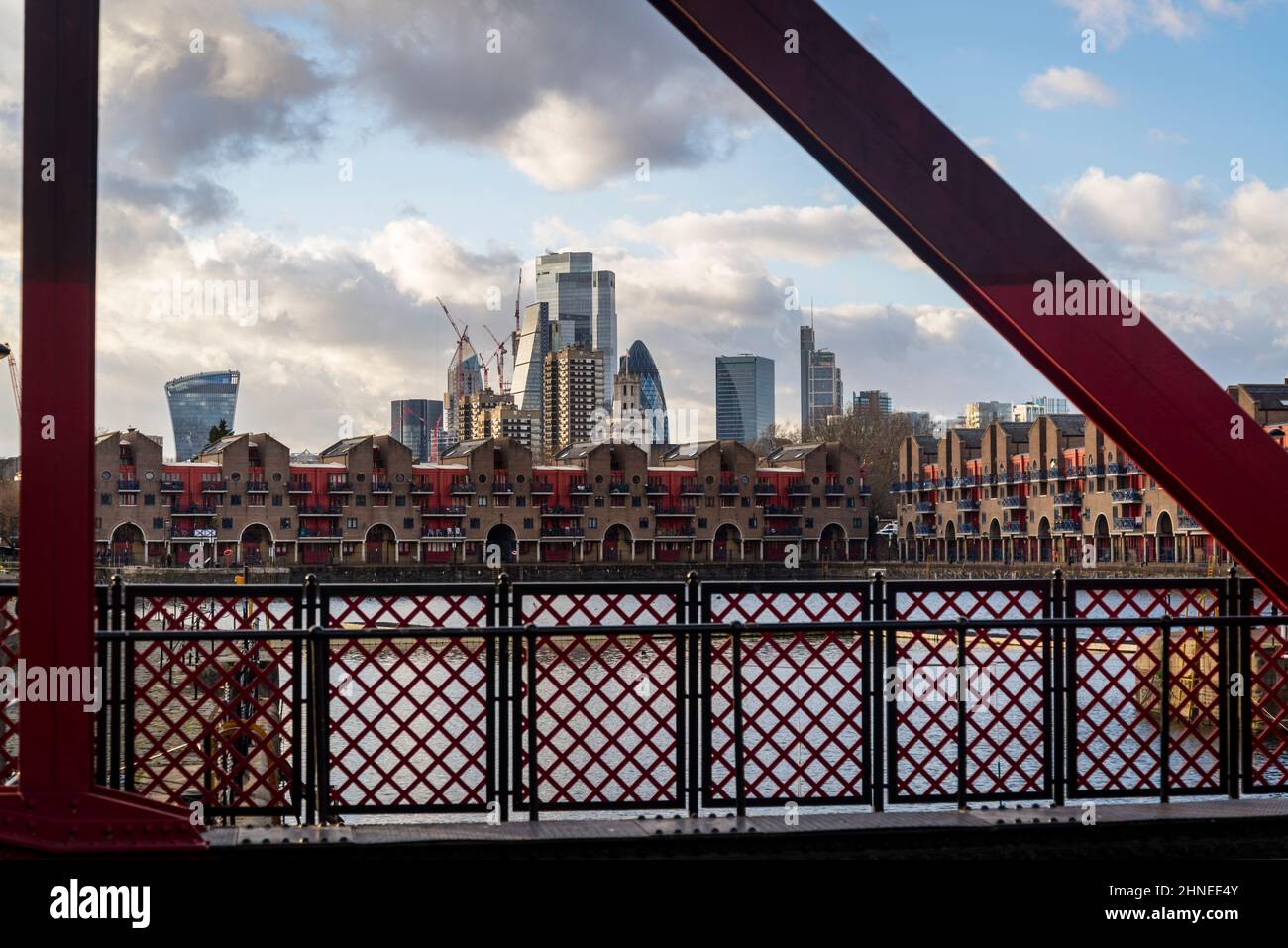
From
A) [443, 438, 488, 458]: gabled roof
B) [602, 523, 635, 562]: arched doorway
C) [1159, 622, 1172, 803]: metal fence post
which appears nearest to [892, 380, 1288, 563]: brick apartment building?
[602, 523, 635, 562]: arched doorway

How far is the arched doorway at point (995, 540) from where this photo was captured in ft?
412

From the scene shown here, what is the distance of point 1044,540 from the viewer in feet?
397

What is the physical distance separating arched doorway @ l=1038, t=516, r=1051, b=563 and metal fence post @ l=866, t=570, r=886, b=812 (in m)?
115

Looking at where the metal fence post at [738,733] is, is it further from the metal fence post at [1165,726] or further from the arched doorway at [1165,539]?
the arched doorway at [1165,539]

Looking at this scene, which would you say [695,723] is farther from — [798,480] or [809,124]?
[798,480]

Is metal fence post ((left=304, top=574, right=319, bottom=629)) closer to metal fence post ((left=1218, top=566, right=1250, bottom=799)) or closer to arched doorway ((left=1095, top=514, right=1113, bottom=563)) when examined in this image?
metal fence post ((left=1218, top=566, right=1250, bottom=799))

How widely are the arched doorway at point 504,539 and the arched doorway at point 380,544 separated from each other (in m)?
8.77

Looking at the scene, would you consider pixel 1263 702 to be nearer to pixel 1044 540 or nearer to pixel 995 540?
pixel 1044 540

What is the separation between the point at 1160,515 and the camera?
99875 mm

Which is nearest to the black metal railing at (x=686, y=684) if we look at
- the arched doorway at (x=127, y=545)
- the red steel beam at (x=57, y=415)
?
the red steel beam at (x=57, y=415)

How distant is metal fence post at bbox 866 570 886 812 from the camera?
726 cm
